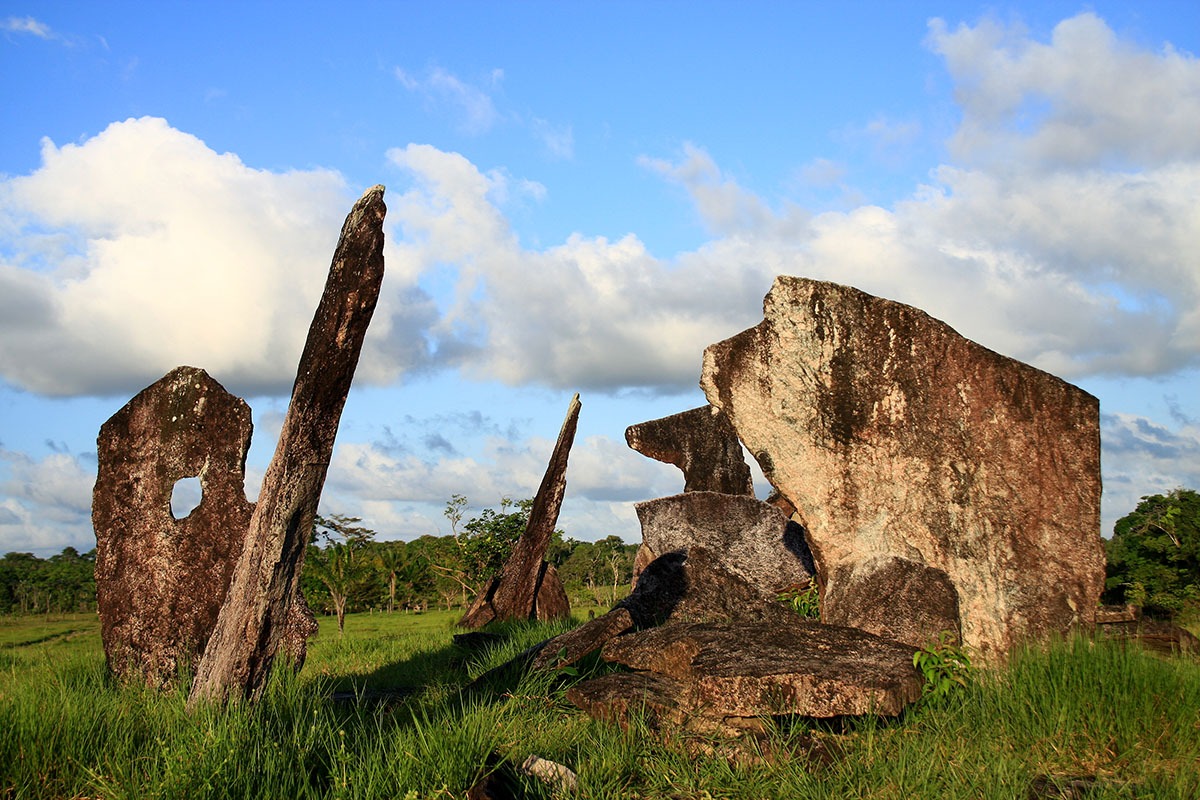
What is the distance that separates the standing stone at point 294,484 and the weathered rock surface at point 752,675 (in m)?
2.40

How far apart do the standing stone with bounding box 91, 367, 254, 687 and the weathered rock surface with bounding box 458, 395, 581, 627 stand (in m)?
6.55

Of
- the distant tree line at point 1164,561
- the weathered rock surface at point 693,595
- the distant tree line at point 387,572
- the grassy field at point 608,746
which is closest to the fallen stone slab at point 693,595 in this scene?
the weathered rock surface at point 693,595

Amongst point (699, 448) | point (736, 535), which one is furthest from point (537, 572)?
point (736, 535)

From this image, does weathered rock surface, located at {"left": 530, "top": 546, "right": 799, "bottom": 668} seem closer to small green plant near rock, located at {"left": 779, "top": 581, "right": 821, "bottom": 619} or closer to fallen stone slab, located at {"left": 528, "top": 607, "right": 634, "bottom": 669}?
small green plant near rock, located at {"left": 779, "top": 581, "right": 821, "bottom": 619}

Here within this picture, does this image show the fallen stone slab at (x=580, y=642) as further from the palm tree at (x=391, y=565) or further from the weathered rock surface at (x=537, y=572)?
the palm tree at (x=391, y=565)

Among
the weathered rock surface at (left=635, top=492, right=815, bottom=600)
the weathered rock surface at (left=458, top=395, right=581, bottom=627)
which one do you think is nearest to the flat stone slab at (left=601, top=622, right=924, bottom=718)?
the weathered rock surface at (left=635, top=492, right=815, bottom=600)

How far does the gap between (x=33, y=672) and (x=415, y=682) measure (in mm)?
3847

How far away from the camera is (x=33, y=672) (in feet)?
32.7

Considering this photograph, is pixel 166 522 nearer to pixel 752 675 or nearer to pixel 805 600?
pixel 752 675

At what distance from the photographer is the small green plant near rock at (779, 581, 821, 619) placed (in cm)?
1073

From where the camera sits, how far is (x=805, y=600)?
1094cm

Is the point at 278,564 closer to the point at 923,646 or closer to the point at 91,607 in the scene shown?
the point at 923,646

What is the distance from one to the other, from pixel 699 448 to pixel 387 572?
90.9 feet

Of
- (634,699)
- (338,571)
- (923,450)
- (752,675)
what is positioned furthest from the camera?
(338,571)
